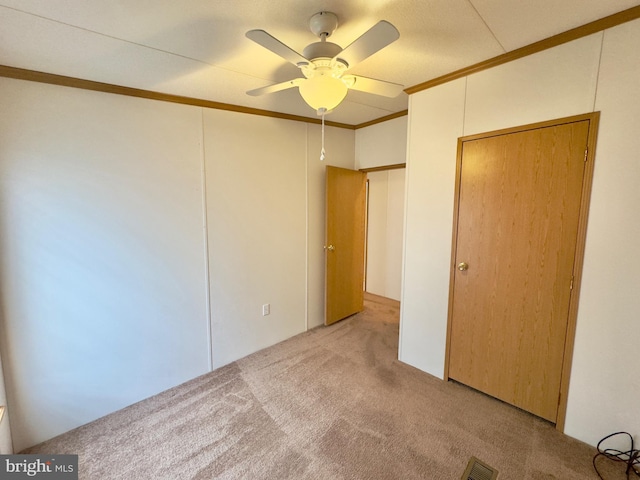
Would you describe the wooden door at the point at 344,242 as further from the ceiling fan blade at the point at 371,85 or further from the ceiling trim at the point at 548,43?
the ceiling fan blade at the point at 371,85

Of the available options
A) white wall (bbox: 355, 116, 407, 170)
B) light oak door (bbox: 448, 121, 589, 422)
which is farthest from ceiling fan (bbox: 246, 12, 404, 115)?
white wall (bbox: 355, 116, 407, 170)

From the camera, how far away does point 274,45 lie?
1216 millimetres

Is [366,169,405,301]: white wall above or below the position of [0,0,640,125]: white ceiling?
below

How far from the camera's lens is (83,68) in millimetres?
1765

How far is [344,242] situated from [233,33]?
2464mm

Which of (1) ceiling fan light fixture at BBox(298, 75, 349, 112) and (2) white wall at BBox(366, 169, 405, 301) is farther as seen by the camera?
(2) white wall at BBox(366, 169, 405, 301)

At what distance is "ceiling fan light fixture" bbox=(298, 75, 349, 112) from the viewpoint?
1363 mm

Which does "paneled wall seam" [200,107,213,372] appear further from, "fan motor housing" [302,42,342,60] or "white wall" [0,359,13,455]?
"fan motor housing" [302,42,342,60]

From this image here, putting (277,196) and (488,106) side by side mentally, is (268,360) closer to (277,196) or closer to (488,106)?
(277,196)

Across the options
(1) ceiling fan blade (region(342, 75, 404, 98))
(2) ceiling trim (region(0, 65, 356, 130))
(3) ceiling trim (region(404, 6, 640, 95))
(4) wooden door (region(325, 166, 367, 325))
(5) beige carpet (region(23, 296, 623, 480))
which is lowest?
(5) beige carpet (region(23, 296, 623, 480))

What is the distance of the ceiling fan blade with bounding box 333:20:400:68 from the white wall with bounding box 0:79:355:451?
1.60 metres

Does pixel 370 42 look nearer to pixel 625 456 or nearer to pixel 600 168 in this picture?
pixel 600 168

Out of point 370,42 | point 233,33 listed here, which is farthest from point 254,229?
point 370,42

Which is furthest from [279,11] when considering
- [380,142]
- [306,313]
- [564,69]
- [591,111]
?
[306,313]
